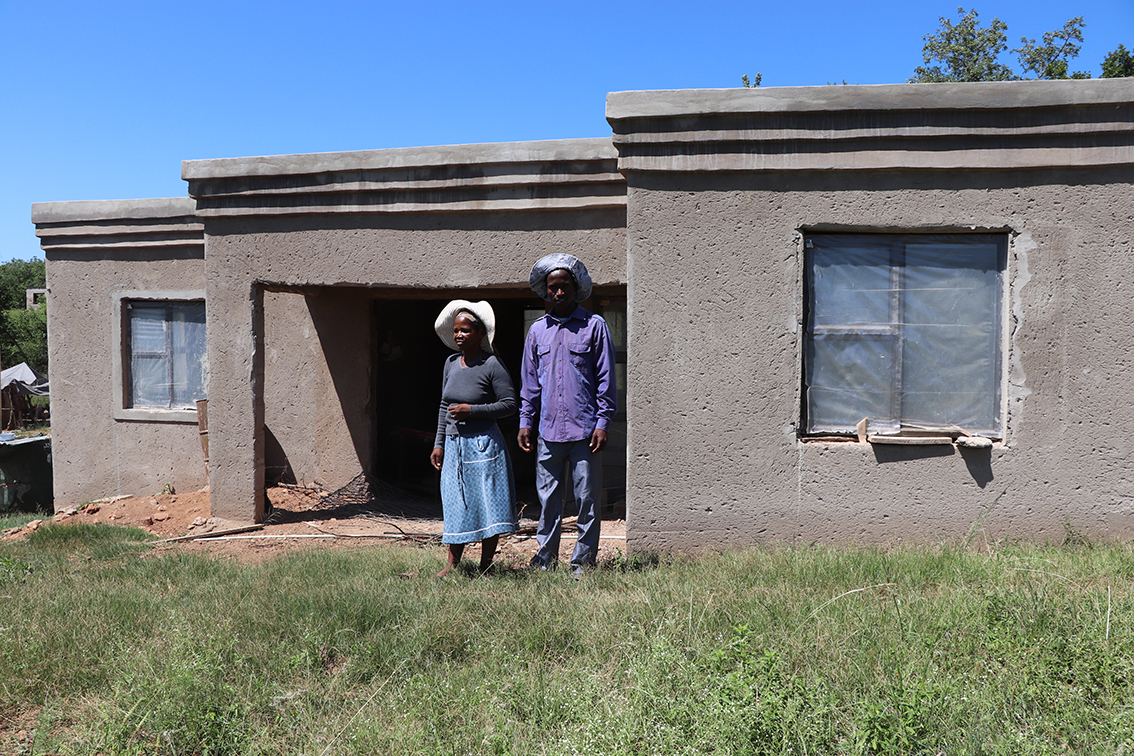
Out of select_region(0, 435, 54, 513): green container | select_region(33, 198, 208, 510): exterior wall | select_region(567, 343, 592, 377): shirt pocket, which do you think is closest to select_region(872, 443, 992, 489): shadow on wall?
select_region(567, 343, 592, 377): shirt pocket

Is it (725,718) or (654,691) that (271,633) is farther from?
(725,718)

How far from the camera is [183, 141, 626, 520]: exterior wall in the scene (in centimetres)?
600

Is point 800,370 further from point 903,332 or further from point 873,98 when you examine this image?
point 873,98

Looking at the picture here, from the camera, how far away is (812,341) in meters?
4.97

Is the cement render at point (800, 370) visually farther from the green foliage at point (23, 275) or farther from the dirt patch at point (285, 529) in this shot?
the green foliage at point (23, 275)

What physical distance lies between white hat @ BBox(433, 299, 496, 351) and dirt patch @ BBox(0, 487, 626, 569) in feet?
4.84

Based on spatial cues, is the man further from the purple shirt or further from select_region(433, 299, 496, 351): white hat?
select_region(433, 299, 496, 351): white hat

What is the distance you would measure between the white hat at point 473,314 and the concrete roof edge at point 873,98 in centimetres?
148

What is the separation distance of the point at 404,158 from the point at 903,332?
3.97 m

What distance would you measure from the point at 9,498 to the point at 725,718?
10.1 metres

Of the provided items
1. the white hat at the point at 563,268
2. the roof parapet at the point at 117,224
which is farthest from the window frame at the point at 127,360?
the white hat at the point at 563,268

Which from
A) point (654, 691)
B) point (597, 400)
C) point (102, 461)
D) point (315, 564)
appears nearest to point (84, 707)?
point (315, 564)

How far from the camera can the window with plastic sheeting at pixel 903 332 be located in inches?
190

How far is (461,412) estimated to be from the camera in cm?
452
